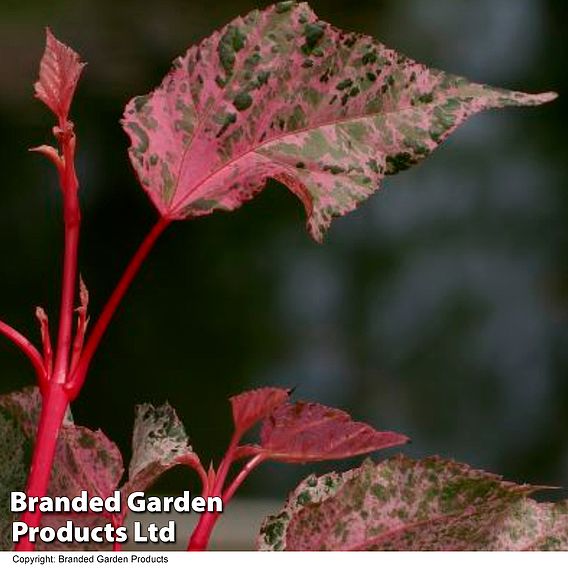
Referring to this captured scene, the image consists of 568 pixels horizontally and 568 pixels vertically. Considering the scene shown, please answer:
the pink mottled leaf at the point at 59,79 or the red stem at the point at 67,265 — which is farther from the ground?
the pink mottled leaf at the point at 59,79

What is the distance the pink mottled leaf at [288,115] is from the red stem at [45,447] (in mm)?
20

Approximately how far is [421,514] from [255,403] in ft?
0.06

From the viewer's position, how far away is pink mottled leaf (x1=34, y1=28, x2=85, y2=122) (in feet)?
0.27

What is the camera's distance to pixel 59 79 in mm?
83

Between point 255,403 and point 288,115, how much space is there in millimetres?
28

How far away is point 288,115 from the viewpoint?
0.28 feet

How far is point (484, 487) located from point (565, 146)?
3.01 ft

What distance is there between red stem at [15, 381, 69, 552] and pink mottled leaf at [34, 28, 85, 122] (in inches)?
1.0

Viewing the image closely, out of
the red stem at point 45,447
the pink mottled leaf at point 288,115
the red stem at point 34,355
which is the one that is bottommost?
the red stem at point 45,447

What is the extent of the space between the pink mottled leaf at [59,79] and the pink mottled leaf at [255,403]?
0.03 meters

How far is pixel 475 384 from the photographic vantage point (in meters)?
0.92

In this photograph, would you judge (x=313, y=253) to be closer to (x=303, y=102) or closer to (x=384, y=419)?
(x=384, y=419)

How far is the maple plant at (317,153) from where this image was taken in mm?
84

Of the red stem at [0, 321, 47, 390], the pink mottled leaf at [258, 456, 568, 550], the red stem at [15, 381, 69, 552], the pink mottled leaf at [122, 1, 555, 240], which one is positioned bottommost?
the pink mottled leaf at [258, 456, 568, 550]
